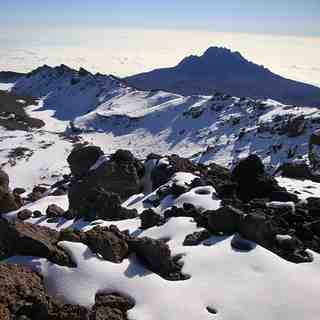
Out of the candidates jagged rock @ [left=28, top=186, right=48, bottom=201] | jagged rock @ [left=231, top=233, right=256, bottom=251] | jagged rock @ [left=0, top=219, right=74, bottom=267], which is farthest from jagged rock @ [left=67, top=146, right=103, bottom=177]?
jagged rock @ [left=231, top=233, right=256, bottom=251]

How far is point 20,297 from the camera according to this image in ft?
53.3

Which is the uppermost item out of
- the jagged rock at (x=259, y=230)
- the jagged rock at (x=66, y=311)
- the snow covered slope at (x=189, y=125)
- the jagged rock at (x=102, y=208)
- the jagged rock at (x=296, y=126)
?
the jagged rock at (x=259, y=230)

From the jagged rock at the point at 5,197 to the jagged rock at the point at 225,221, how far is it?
21881mm

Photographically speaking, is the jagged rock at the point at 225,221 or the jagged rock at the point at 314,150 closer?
the jagged rock at the point at 225,221

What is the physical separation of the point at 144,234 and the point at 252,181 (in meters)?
9.42

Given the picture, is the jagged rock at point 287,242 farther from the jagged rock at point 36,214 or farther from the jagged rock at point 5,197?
the jagged rock at point 5,197

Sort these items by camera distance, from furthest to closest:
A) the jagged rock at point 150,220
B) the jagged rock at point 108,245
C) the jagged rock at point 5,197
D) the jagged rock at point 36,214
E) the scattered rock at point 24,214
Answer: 1. the jagged rock at point 5,197
2. the jagged rock at point 36,214
3. the scattered rock at point 24,214
4. the jagged rock at point 150,220
5. the jagged rock at point 108,245

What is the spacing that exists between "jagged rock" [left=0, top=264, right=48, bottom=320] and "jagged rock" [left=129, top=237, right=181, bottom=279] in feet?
16.3

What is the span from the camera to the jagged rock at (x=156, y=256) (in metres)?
20.2

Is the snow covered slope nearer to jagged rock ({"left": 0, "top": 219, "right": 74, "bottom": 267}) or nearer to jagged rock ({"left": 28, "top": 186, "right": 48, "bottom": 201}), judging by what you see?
jagged rock ({"left": 28, "top": 186, "right": 48, "bottom": 201})

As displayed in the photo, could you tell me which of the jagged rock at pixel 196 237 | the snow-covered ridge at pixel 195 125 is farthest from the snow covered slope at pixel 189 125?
the jagged rock at pixel 196 237

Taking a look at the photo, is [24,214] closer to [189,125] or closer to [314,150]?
[314,150]

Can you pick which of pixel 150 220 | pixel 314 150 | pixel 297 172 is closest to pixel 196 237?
pixel 150 220

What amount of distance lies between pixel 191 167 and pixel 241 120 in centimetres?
8139
